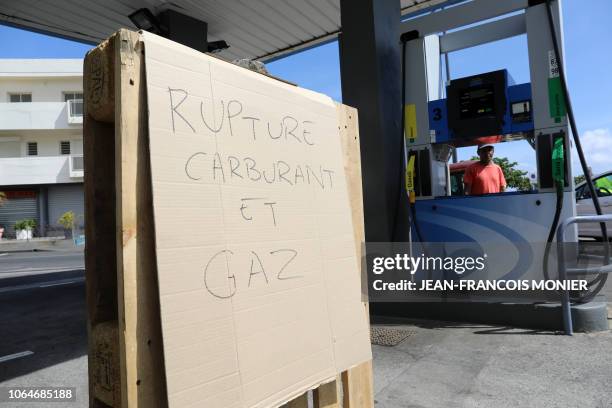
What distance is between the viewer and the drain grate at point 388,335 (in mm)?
4027

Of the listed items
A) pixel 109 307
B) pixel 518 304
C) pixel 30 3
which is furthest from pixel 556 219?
pixel 30 3

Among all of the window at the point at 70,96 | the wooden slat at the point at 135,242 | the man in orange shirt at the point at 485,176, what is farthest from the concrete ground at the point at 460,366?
the window at the point at 70,96

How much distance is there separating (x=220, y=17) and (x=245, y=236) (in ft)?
23.4

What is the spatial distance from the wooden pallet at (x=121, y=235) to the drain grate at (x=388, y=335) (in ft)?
10.2

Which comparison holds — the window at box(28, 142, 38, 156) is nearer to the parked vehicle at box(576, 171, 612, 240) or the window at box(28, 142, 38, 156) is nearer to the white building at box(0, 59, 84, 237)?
the white building at box(0, 59, 84, 237)

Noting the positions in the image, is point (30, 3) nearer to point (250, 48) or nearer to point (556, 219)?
point (250, 48)

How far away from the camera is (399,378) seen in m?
3.19

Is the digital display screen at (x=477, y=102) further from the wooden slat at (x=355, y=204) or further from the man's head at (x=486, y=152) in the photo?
the wooden slat at (x=355, y=204)

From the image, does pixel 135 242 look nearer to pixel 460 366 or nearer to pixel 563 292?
pixel 460 366

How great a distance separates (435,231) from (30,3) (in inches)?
262

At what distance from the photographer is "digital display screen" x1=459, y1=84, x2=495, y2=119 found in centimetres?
467

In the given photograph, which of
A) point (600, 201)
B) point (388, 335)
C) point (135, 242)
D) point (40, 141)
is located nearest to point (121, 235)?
point (135, 242)

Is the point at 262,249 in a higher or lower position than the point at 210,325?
higher

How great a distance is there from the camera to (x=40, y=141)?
30469 mm
